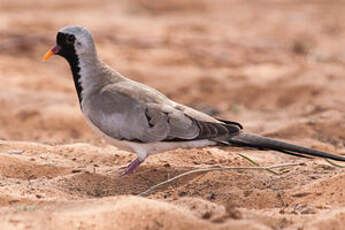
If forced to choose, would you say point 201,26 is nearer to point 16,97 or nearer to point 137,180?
point 16,97

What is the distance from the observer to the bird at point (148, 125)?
4027 millimetres

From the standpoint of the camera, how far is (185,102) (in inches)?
292

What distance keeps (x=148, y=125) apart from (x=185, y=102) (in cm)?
342

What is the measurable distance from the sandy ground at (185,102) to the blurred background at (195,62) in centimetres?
2

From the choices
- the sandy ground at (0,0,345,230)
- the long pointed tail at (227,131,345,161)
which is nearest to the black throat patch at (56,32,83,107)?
the sandy ground at (0,0,345,230)

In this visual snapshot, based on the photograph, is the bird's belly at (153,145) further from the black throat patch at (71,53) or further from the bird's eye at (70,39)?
the bird's eye at (70,39)

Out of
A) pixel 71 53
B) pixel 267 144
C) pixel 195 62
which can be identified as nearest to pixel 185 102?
pixel 195 62

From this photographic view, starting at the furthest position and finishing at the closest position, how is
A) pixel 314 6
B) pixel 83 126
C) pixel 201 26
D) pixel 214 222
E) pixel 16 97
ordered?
pixel 314 6, pixel 201 26, pixel 16 97, pixel 83 126, pixel 214 222

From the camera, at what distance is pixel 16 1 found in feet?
44.2

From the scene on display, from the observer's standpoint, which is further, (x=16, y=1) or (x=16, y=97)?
(x=16, y=1)

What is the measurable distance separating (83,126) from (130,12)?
7.02 metres

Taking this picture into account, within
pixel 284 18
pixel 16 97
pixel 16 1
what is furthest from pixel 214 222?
pixel 16 1

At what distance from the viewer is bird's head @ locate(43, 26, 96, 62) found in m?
4.32

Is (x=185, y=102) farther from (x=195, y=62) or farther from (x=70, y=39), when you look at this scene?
(x=70, y=39)
